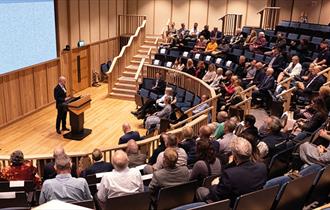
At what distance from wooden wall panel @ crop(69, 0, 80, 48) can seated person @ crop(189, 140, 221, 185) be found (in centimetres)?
943

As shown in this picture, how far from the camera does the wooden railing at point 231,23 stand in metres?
15.2

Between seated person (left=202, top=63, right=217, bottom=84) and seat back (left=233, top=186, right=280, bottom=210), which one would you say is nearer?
seat back (left=233, top=186, right=280, bottom=210)

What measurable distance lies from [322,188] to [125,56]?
10.8m

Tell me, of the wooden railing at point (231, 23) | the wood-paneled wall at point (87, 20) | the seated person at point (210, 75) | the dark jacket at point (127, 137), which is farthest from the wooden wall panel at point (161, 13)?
the dark jacket at point (127, 137)

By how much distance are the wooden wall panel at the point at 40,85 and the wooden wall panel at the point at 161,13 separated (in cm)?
645

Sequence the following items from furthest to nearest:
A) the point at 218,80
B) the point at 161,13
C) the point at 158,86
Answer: the point at 161,13 < the point at 158,86 < the point at 218,80

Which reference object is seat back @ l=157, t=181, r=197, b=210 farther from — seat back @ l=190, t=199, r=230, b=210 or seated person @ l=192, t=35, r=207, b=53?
seated person @ l=192, t=35, r=207, b=53

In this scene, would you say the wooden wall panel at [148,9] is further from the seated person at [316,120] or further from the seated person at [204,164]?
the seated person at [204,164]

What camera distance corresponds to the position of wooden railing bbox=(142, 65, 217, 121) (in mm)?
8953

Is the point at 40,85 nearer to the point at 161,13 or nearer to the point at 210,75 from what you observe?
the point at 210,75

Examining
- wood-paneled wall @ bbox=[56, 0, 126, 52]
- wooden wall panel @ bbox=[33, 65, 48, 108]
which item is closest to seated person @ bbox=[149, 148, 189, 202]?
wooden wall panel @ bbox=[33, 65, 48, 108]

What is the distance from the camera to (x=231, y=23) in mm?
15367

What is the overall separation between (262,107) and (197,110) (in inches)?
68.6

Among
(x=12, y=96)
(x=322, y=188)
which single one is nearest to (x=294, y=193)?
(x=322, y=188)
